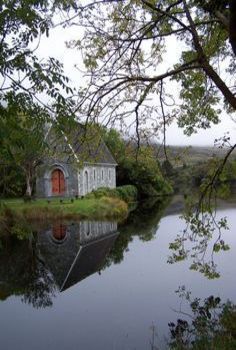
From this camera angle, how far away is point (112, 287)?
49.6 feet

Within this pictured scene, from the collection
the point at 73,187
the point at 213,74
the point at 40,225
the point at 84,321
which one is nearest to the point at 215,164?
the point at 213,74

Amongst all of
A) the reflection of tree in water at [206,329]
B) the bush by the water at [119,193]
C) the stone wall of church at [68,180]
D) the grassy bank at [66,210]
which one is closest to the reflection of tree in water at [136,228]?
the grassy bank at [66,210]

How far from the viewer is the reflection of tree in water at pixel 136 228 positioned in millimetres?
21112

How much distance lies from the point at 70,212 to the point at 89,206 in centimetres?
187

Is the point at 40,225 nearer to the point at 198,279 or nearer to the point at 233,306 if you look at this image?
the point at 198,279

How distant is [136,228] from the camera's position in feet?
97.8

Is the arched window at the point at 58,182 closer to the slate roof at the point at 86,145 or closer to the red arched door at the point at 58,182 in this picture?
the red arched door at the point at 58,182

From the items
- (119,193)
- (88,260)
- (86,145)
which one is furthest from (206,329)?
(119,193)

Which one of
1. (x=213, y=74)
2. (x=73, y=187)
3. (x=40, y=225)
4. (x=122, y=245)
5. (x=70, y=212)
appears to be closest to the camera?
(x=213, y=74)

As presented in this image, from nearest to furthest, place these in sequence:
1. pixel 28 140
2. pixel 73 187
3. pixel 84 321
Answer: pixel 28 140 → pixel 84 321 → pixel 73 187

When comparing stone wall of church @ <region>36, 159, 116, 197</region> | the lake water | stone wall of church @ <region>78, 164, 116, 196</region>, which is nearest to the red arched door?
stone wall of church @ <region>36, 159, 116, 197</region>

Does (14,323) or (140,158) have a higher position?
(140,158)

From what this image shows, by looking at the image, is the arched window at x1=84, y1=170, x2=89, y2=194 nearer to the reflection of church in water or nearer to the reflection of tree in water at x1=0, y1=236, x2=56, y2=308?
the reflection of church in water

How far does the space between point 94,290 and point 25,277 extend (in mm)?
3263
